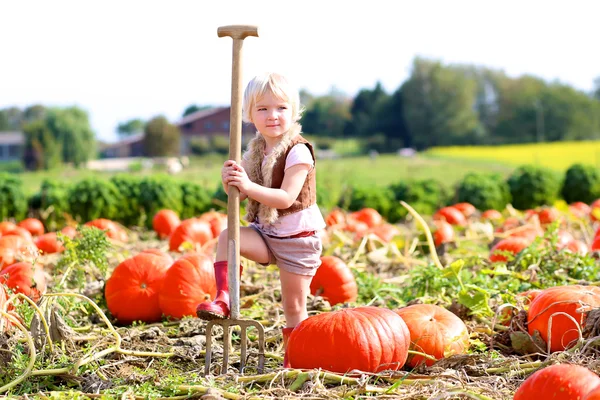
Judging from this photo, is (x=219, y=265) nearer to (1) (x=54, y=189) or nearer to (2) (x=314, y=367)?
(2) (x=314, y=367)

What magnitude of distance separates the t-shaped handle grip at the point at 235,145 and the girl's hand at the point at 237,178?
3 cm

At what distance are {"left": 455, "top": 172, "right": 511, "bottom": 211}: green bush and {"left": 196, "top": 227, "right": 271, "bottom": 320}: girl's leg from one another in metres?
9.63

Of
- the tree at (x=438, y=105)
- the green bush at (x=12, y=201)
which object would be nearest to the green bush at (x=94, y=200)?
the green bush at (x=12, y=201)

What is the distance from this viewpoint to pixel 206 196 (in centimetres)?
1219

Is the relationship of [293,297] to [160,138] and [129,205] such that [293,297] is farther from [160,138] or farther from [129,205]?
[160,138]

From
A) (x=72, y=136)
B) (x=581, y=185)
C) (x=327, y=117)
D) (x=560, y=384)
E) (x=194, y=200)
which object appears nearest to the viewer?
(x=560, y=384)

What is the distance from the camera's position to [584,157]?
3619cm

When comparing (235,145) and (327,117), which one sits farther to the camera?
(327,117)

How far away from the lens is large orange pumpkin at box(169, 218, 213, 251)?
24.6ft

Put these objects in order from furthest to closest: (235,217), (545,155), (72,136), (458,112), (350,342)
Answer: (72,136)
(458,112)
(545,155)
(235,217)
(350,342)

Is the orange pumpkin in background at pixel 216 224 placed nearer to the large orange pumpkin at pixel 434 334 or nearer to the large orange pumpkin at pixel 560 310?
the large orange pumpkin at pixel 434 334

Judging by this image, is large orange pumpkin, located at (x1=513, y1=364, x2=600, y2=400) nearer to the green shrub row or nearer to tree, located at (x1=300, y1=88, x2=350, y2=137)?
the green shrub row

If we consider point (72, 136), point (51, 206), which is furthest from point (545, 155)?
point (72, 136)

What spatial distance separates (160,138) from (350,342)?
6198 cm
